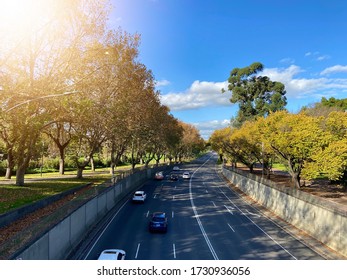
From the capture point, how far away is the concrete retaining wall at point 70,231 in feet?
46.0

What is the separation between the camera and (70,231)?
789 inches

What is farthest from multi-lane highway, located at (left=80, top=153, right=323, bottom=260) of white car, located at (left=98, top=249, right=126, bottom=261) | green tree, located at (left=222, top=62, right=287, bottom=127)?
green tree, located at (left=222, top=62, right=287, bottom=127)

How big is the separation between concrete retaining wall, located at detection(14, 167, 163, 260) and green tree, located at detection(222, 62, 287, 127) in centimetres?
6272

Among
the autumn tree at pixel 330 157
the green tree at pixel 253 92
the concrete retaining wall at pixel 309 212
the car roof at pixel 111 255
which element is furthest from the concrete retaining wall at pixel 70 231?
the green tree at pixel 253 92

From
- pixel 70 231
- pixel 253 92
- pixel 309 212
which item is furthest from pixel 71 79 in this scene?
pixel 253 92

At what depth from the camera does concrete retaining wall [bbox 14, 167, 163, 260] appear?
552 inches

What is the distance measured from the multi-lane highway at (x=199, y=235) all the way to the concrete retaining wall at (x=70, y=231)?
127 cm

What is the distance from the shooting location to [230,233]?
2584 centimetres

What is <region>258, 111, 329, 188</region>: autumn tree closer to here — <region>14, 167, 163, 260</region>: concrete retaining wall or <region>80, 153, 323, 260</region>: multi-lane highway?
<region>80, 153, 323, 260</region>: multi-lane highway

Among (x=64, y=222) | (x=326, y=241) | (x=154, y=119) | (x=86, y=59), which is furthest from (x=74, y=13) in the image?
(x=154, y=119)

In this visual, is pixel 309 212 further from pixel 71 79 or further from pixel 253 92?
pixel 253 92

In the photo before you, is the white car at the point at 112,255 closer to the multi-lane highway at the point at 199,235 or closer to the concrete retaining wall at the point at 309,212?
the multi-lane highway at the point at 199,235

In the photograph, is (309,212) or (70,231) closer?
(70,231)

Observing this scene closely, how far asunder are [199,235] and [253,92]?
73.9 metres
